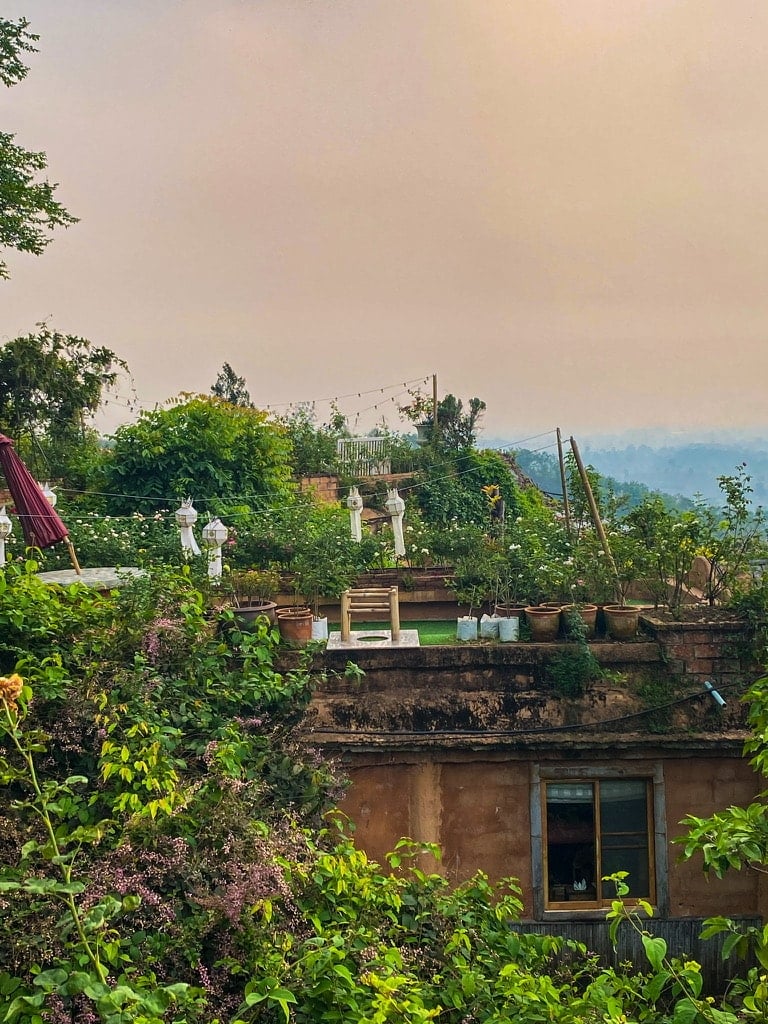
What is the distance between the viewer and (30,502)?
834cm

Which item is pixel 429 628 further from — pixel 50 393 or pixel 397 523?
pixel 50 393

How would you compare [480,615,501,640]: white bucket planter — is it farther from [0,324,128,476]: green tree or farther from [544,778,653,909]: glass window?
[0,324,128,476]: green tree

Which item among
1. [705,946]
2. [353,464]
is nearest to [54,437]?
[353,464]

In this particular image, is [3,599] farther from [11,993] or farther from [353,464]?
[353,464]

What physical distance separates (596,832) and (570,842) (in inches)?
9.4

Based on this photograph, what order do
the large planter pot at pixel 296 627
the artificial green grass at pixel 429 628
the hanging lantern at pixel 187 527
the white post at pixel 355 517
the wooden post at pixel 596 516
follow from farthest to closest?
the white post at pixel 355 517, the hanging lantern at pixel 187 527, the wooden post at pixel 596 516, the artificial green grass at pixel 429 628, the large planter pot at pixel 296 627

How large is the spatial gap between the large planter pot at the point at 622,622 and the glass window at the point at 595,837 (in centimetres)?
125

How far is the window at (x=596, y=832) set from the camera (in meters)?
7.02

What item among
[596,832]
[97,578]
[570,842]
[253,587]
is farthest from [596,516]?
[97,578]

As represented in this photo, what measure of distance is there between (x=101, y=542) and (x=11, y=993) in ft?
27.1

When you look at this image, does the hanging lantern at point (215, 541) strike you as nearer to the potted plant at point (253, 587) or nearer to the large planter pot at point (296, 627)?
the potted plant at point (253, 587)

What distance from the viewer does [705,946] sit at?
6.80 metres

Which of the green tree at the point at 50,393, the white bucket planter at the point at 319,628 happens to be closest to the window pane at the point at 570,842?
the white bucket planter at the point at 319,628

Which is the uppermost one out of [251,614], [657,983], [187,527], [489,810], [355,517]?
[355,517]
